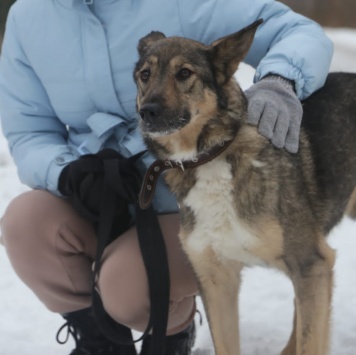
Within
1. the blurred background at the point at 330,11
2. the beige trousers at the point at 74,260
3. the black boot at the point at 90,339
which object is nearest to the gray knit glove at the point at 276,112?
the beige trousers at the point at 74,260

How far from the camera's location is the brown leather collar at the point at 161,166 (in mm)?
2643

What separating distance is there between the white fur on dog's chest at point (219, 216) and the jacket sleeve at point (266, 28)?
1.50 ft

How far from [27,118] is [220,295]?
1128 mm

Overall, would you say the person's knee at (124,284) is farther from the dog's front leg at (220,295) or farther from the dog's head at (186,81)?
the dog's head at (186,81)

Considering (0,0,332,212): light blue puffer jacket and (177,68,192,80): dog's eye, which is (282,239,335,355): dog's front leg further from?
(177,68,192,80): dog's eye

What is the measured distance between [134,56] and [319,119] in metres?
0.79

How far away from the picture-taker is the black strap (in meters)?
2.89

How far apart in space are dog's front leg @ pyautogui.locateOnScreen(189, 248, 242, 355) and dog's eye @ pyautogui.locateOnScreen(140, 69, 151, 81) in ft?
2.23

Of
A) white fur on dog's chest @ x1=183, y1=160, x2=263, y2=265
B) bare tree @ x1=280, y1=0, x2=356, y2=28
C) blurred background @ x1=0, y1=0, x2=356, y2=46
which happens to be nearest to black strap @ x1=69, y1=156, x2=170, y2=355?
white fur on dog's chest @ x1=183, y1=160, x2=263, y2=265

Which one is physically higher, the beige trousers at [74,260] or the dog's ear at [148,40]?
the dog's ear at [148,40]

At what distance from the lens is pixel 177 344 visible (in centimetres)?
321

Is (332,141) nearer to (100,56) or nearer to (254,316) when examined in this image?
(100,56)

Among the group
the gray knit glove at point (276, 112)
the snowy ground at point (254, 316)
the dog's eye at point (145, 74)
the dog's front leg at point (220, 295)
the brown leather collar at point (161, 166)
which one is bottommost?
the snowy ground at point (254, 316)

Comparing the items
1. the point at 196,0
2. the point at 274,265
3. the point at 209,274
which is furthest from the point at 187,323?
the point at 196,0
